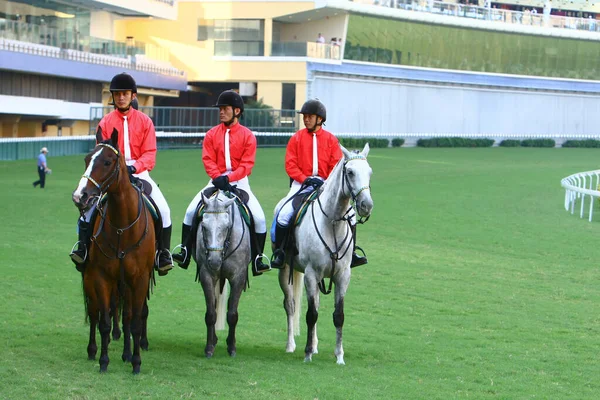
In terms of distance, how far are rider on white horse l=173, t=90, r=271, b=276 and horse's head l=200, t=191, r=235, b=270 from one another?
0.67 meters

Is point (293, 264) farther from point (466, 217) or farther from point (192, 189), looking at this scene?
point (192, 189)

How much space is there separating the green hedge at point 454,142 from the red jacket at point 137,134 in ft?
169

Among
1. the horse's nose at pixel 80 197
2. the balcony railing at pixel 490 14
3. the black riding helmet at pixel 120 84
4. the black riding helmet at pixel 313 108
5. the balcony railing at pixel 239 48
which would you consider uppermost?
the balcony railing at pixel 490 14

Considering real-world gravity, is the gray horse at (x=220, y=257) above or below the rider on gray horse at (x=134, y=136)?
below

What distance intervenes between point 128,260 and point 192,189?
69.1 ft

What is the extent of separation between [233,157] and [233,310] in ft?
5.36

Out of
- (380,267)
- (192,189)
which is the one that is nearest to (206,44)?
(192,189)

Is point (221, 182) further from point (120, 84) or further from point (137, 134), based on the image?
point (120, 84)

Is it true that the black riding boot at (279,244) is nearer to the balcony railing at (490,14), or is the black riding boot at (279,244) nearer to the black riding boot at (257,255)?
the black riding boot at (257,255)

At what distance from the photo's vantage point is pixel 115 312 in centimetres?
994

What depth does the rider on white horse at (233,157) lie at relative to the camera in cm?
1019

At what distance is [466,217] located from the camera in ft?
83.2

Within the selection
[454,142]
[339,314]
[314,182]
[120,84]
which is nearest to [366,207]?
[339,314]

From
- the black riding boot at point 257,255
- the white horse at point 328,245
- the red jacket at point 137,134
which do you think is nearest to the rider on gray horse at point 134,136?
the red jacket at point 137,134
